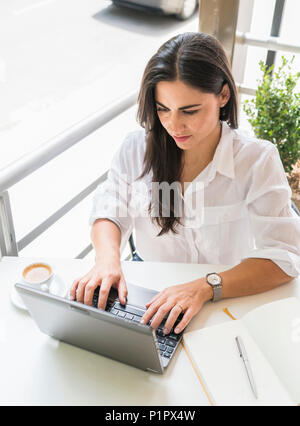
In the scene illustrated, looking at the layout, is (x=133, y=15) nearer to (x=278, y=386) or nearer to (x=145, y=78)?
(x=145, y=78)

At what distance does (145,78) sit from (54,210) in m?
0.99

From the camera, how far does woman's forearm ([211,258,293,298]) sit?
3.83 ft

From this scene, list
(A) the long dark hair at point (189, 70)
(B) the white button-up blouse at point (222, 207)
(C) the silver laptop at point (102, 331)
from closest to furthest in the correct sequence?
(C) the silver laptop at point (102, 331), (A) the long dark hair at point (189, 70), (B) the white button-up blouse at point (222, 207)

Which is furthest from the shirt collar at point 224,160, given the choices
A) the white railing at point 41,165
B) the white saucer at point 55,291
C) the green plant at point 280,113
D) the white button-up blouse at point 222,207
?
the green plant at point 280,113

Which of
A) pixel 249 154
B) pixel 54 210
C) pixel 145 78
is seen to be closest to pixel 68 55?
pixel 54 210

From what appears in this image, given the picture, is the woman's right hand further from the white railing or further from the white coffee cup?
the white railing

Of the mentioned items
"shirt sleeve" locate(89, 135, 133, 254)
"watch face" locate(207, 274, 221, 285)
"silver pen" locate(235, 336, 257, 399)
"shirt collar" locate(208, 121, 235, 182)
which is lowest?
"silver pen" locate(235, 336, 257, 399)

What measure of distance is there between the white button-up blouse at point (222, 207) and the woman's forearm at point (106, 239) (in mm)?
30

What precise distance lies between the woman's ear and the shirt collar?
12 centimetres

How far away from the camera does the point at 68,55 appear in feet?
6.86

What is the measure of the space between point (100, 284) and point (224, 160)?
54cm

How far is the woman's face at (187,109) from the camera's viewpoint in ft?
3.79

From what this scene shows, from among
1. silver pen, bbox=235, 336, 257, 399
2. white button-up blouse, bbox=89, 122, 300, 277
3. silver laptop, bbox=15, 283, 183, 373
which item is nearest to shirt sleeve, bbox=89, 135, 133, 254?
white button-up blouse, bbox=89, 122, 300, 277

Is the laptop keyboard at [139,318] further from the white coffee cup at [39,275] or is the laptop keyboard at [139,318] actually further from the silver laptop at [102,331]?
the white coffee cup at [39,275]
